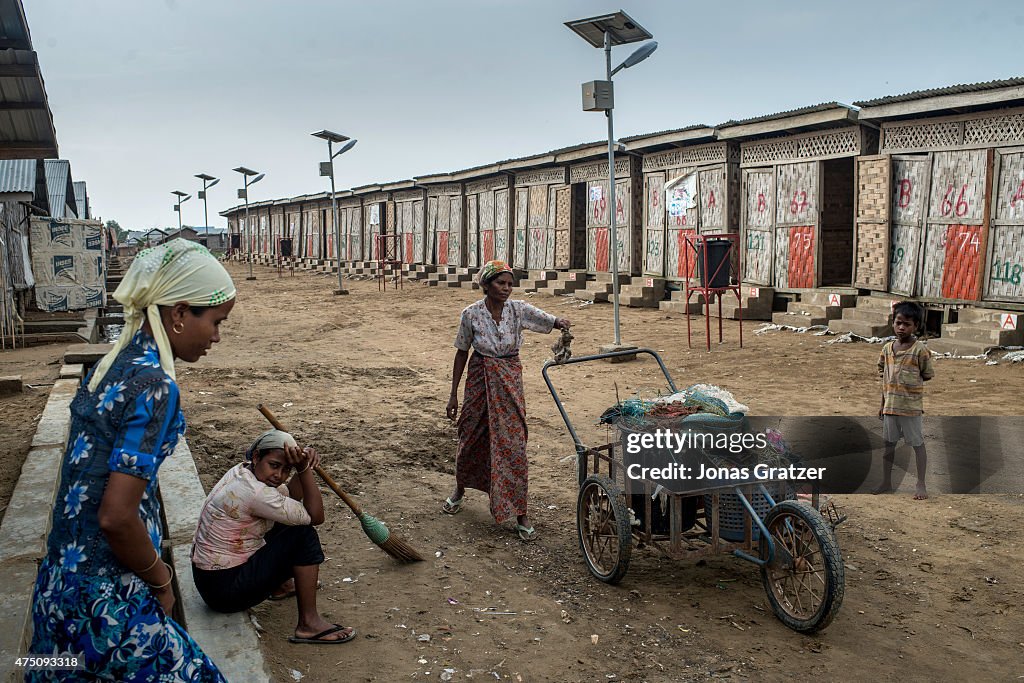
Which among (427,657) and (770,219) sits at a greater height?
(770,219)

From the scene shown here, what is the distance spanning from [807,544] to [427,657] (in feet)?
5.77

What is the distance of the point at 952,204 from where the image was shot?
11.8 m

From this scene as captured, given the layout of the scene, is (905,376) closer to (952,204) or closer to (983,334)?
(983,334)

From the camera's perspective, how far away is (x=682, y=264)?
17125mm

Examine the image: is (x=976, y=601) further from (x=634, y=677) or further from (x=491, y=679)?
(x=491, y=679)

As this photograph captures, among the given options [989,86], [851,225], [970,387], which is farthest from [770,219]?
[970,387]

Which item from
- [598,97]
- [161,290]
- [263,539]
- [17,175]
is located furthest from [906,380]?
[17,175]

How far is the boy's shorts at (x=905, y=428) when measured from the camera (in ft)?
17.9

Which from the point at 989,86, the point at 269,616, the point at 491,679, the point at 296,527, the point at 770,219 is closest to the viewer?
the point at 491,679

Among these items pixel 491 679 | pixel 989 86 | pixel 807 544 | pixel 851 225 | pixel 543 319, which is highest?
pixel 989 86

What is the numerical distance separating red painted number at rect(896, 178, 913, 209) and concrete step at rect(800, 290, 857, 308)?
1628mm

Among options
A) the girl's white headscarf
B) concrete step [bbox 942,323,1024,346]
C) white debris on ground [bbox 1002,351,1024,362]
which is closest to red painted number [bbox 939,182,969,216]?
concrete step [bbox 942,323,1024,346]

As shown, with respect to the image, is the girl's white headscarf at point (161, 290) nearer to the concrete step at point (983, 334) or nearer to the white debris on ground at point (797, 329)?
the concrete step at point (983, 334)

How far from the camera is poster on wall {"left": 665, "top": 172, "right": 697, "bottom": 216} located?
1677cm
